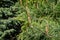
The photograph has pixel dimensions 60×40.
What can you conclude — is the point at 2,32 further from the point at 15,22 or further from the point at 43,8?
the point at 43,8

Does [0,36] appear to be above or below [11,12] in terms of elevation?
below

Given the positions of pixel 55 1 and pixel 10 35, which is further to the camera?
pixel 10 35

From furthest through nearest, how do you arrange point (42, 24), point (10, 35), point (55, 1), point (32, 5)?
point (10, 35), point (32, 5), point (55, 1), point (42, 24)

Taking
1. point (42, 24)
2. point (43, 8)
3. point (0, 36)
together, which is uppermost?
point (43, 8)

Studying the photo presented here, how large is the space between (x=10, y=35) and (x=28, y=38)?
0.87 m

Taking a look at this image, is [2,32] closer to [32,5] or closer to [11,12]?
[11,12]

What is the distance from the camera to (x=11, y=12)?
3117mm

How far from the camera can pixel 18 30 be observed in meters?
3.29

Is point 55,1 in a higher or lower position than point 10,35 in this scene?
higher

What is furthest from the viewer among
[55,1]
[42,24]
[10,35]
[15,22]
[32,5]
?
[10,35]

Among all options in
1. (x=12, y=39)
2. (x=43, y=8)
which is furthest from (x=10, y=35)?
(x=43, y=8)

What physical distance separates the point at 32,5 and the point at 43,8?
0.98 feet

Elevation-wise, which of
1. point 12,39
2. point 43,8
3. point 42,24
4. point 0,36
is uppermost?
point 43,8

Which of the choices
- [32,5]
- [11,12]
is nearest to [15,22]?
[11,12]
